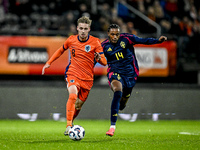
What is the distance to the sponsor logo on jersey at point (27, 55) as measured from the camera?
11164 mm

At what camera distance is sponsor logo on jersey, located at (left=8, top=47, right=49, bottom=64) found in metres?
11.2

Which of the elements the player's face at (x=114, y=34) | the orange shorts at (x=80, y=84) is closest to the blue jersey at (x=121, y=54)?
the player's face at (x=114, y=34)

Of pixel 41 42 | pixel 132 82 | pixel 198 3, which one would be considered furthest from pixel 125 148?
pixel 198 3

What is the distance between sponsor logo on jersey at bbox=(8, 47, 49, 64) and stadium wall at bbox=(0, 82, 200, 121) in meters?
0.70

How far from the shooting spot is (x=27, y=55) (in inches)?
441

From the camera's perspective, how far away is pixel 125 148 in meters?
5.85

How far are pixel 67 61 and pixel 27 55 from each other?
1.07 meters

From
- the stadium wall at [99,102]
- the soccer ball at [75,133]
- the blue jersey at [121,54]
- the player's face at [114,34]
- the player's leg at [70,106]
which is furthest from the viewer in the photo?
the stadium wall at [99,102]

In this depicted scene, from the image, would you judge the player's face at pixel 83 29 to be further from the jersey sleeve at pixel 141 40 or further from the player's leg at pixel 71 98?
the jersey sleeve at pixel 141 40

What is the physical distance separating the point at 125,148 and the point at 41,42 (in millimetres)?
6067

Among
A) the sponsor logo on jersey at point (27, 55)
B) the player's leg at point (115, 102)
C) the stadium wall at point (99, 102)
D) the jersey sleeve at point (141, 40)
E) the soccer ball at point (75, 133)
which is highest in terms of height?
the jersey sleeve at point (141, 40)

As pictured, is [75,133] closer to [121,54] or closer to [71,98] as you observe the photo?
[71,98]

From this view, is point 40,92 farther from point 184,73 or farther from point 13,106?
point 184,73

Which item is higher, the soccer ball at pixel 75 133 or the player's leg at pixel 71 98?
the player's leg at pixel 71 98
